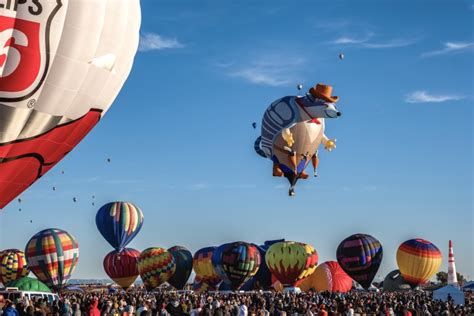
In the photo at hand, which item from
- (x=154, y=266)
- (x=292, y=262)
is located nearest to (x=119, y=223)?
(x=154, y=266)

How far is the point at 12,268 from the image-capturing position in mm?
59000

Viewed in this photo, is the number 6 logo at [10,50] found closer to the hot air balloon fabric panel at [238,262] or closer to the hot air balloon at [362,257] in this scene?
the hot air balloon at [362,257]

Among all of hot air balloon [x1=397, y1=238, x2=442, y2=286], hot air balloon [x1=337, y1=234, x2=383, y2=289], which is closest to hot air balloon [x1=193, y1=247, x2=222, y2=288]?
hot air balloon [x1=337, y1=234, x2=383, y2=289]

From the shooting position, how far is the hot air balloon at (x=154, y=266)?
58.4m

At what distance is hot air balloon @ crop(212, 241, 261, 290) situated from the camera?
54.1 meters

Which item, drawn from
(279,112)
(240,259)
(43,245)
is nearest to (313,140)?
(279,112)

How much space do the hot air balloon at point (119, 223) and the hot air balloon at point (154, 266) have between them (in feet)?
11.4

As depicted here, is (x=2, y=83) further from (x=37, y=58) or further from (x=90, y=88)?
(x=90, y=88)

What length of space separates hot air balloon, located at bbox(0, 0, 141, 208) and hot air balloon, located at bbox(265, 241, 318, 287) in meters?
35.8

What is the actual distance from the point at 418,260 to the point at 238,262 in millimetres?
12445

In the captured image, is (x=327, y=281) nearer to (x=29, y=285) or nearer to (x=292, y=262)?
(x=292, y=262)

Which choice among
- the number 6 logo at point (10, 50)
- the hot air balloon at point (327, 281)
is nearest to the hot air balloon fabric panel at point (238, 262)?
the hot air balloon at point (327, 281)

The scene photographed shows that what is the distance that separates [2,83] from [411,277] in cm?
4356

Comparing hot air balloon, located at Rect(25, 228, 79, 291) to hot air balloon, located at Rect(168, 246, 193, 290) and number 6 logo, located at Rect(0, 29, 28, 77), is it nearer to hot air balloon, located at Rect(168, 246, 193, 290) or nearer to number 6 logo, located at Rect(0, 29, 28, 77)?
hot air balloon, located at Rect(168, 246, 193, 290)
